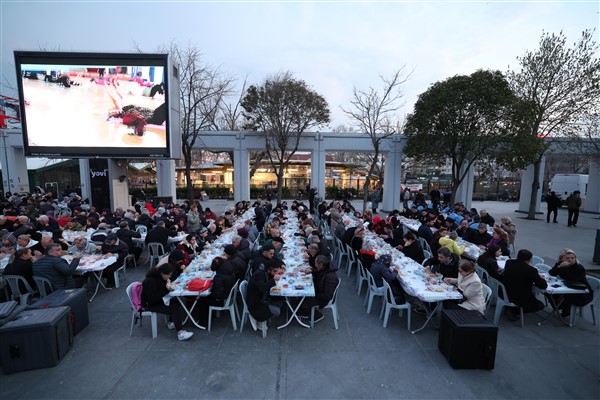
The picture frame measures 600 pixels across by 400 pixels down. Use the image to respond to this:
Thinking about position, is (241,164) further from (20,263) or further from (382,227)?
(20,263)

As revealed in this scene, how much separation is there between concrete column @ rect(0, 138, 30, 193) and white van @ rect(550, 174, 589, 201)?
1594 inches

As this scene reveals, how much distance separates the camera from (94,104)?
13211 mm

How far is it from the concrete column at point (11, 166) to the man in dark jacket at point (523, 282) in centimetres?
2769

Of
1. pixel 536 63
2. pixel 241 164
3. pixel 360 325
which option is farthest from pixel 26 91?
pixel 536 63

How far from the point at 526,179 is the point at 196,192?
26204 millimetres

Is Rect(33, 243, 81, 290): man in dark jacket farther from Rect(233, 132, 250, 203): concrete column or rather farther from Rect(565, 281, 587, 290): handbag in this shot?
Rect(233, 132, 250, 203): concrete column

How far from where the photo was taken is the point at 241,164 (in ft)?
65.6

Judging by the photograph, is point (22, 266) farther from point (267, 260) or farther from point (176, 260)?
point (267, 260)

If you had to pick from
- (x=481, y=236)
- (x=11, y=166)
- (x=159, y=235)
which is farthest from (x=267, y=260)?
(x=11, y=166)

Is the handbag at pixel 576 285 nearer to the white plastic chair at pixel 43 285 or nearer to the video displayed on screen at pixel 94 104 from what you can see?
the white plastic chair at pixel 43 285

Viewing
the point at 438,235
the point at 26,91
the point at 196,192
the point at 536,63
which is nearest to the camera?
the point at 438,235

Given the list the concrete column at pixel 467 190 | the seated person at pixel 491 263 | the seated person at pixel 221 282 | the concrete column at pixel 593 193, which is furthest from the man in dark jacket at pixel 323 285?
the concrete column at pixel 593 193

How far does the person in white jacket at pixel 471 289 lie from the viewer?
465cm

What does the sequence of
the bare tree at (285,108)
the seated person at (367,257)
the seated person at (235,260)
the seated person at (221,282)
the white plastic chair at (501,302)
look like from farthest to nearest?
the bare tree at (285,108), the seated person at (367,257), the seated person at (235,260), the white plastic chair at (501,302), the seated person at (221,282)
